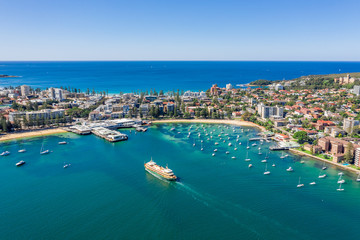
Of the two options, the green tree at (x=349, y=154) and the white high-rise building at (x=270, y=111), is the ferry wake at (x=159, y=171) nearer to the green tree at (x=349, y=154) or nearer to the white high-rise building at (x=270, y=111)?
the green tree at (x=349, y=154)

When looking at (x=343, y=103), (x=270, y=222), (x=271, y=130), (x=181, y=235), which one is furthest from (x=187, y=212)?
(x=343, y=103)

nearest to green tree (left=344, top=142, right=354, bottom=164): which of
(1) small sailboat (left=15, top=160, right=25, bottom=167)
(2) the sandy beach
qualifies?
(1) small sailboat (left=15, top=160, right=25, bottom=167)

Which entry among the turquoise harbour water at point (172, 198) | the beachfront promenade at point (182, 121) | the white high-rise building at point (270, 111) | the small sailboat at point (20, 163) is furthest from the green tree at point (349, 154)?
the small sailboat at point (20, 163)

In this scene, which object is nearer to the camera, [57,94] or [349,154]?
[349,154]

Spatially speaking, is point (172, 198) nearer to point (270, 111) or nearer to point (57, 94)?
point (270, 111)

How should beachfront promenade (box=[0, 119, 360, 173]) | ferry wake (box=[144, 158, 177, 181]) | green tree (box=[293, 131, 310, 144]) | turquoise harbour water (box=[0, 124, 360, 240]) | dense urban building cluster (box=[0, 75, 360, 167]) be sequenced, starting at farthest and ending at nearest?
dense urban building cluster (box=[0, 75, 360, 167]), green tree (box=[293, 131, 310, 144]), beachfront promenade (box=[0, 119, 360, 173]), ferry wake (box=[144, 158, 177, 181]), turquoise harbour water (box=[0, 124, 360, 240])

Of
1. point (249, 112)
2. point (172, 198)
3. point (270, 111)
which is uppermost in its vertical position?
point (270, 111)

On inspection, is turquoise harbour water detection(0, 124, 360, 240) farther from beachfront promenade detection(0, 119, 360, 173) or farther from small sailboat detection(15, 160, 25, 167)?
beachfront promenade detection(0, 119, 360, 173)

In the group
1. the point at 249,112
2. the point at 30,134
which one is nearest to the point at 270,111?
the point at 249,112
